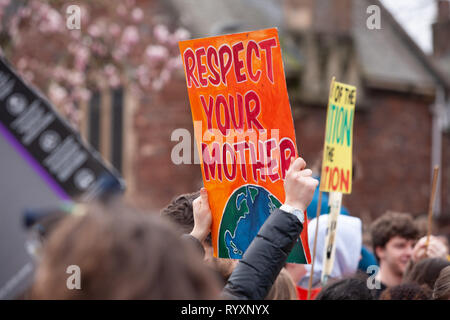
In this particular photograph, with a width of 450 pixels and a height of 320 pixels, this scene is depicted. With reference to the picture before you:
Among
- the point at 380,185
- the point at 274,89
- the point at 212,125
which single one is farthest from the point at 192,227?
the point at 380,185

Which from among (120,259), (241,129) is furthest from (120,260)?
(241,129)

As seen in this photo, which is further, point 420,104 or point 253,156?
point 420,104

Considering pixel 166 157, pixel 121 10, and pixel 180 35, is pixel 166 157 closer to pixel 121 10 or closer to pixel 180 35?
pixel 180 35

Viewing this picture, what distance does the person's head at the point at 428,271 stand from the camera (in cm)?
357

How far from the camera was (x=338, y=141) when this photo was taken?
3.52 meters

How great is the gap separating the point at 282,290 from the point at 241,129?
76 centimetres

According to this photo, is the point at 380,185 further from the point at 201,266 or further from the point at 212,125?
the point at 201,266

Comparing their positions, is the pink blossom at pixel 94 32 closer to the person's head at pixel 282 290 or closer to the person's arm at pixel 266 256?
the person's head at pixel 282 290

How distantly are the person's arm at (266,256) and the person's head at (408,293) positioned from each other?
1.17 m

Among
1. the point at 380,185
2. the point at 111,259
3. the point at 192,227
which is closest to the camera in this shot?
the point at 111,259

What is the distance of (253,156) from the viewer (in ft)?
8.81

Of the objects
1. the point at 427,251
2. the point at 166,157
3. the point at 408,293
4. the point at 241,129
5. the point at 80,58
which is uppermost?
the point at 241,129

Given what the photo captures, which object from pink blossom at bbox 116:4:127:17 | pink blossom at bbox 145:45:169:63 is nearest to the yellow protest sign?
pink blossom at bbox 145:45:169:63
